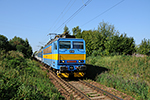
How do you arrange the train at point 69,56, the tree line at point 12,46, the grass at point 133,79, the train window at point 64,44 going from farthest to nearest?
the tree line at point 12,46, the train window at point 64,44, the train at point 69,56, the grass at point 133,79

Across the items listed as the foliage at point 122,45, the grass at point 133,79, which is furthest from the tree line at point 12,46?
the foliage at point 122,45

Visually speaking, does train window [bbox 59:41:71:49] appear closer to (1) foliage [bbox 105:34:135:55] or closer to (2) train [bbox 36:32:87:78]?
(2) train [bbox 36:32:87:78]

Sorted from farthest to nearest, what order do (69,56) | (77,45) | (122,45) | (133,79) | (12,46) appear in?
1. (12,46)
2. (122,45)
3. (77,45)
4. (69,56)
5. (133,79)

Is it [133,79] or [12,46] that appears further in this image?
[12,46]

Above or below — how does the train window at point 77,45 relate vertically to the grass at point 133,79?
above

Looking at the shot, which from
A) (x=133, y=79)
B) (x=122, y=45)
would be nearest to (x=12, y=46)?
(x=122, y=45)

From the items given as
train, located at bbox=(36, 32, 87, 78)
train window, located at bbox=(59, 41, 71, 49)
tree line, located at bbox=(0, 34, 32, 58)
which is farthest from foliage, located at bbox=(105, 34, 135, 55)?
tree line, located at bbox=(0, 34, 32, 58)

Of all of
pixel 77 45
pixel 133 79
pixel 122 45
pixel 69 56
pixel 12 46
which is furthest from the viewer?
pixel 12 46

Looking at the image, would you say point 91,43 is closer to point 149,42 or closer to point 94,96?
point 149,42

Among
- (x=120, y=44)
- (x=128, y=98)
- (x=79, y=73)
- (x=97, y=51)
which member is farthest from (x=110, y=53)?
(x=128, y=98)

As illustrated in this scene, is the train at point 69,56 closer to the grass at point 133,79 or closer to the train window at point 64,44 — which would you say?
the train window at point 64,44

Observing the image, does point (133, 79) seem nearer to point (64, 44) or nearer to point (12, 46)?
point (64, 44)

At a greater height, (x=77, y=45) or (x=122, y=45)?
(x=122, y=45)

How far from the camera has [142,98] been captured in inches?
257
